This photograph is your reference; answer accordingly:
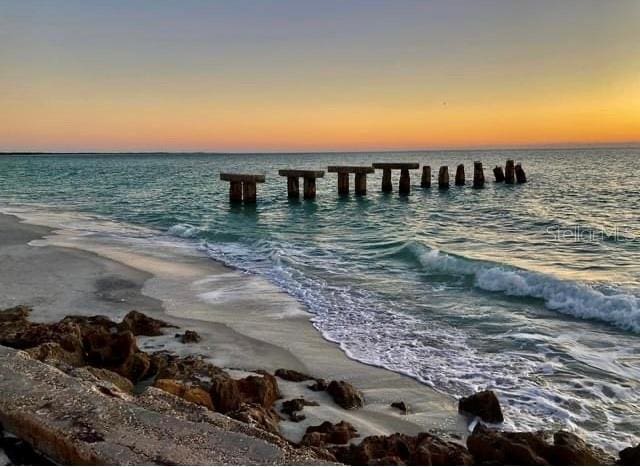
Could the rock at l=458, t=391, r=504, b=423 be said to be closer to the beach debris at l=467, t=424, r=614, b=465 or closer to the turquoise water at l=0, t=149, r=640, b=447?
the turquoise water at l=0, t=149, r=640, b=447

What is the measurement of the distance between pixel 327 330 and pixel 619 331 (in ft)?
13.4

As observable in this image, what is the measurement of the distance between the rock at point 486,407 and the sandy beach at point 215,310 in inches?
5.6

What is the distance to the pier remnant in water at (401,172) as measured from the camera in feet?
104

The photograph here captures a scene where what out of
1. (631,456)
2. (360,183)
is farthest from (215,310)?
(360,183)

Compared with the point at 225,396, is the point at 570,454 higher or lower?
lower

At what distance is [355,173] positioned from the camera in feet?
106

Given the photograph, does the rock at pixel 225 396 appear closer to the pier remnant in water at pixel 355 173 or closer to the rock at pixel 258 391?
the rock at pixel 258 391

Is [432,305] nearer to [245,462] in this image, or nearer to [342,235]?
[245,462]

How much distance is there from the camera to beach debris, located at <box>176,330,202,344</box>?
6715 mm

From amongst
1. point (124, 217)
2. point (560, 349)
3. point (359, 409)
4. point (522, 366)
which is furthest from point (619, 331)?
point (124, 217)

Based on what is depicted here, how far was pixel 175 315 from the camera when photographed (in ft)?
26.5

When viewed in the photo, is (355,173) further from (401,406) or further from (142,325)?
(401,406)

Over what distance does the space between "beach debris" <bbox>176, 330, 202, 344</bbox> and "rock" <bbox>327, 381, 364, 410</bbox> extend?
83.7 inches

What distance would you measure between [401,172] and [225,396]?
2884 centimetres
